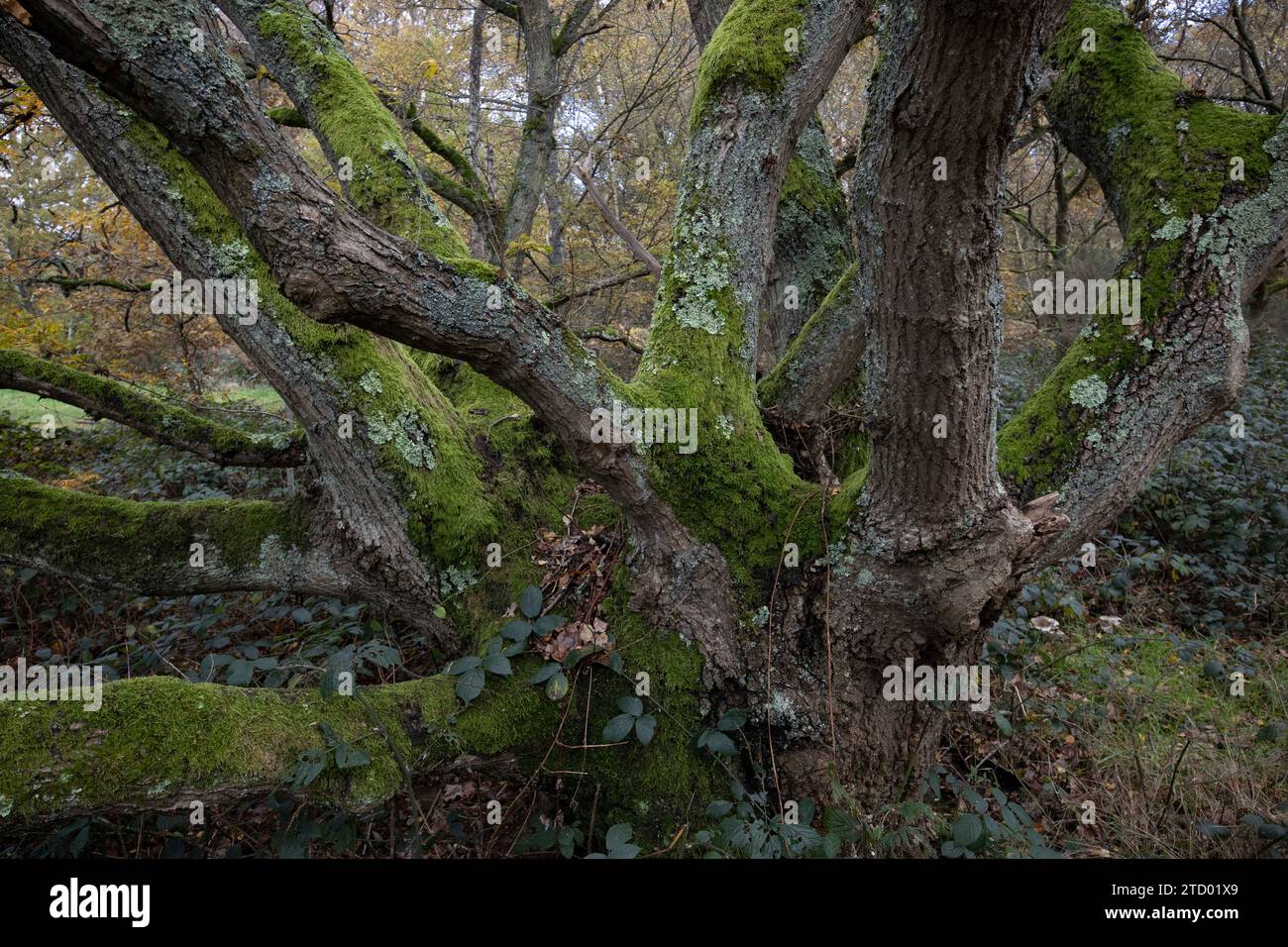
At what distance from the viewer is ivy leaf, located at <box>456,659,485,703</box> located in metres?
2.18

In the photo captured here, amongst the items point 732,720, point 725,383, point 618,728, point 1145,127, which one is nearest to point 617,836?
point 618,728

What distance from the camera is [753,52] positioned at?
8.49ft

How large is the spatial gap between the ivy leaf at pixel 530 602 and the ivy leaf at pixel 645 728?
508mm

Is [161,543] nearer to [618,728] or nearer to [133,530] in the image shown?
[133,530]

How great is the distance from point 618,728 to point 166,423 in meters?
2.24

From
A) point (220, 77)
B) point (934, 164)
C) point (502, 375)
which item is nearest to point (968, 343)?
point (934, 164)

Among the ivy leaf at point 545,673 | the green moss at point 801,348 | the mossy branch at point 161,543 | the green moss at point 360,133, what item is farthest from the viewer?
the green moss at point 360,133

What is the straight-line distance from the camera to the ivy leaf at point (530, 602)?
2354mm

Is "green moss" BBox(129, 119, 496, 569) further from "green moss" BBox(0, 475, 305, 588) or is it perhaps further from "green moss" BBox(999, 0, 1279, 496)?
"green moss" BBox(999, 0, 1279, 496)

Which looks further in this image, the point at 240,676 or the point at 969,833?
the point at 240,676

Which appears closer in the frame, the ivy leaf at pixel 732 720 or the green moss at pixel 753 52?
the ivy leaf at pixel 732 720

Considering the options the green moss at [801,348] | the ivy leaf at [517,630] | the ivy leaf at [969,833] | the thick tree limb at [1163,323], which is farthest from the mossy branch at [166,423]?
the thick tree limb at [1163,323]

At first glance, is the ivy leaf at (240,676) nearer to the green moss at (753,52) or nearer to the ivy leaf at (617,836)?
the ivy leaf at (617,836)

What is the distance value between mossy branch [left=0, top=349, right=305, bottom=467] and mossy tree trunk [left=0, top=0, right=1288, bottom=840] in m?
0.02
